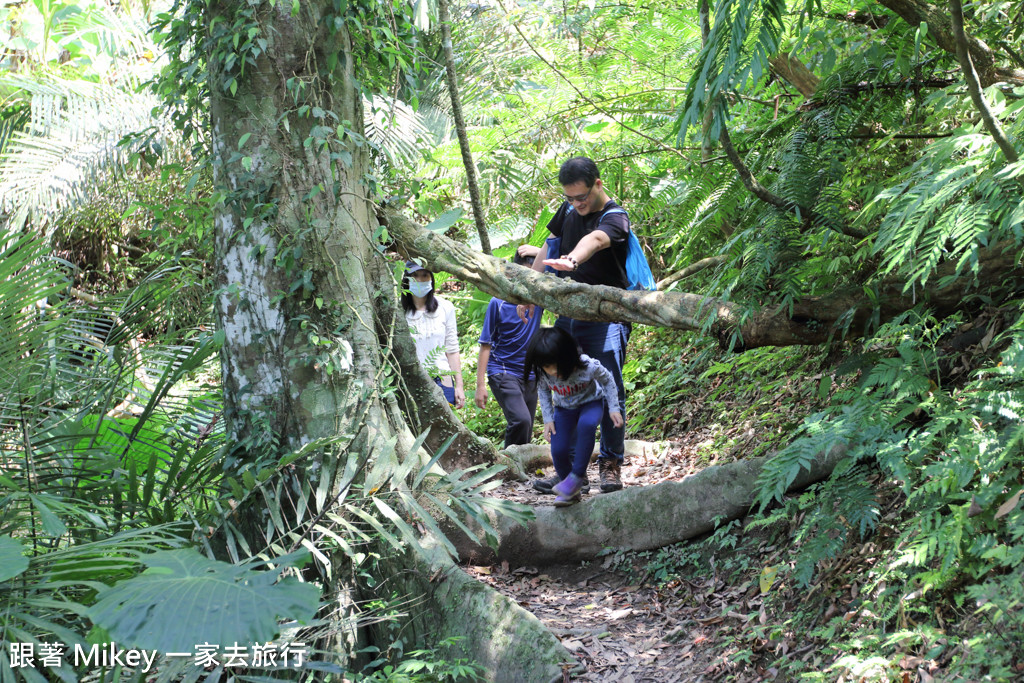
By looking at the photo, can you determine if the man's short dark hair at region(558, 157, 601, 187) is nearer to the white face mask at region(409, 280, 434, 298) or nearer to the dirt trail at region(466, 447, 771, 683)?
the white face mask at region(409, 280, 434, 298)

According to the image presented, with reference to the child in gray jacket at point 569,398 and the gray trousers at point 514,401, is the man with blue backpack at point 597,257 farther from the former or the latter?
the gray trousers at point 514,401

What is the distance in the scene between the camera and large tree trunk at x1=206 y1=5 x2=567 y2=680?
11.6 feet

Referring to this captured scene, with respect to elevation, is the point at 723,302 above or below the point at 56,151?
below

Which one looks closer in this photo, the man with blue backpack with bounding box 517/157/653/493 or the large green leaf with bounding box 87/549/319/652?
the large green leaf with bounding box 87/549/319/652

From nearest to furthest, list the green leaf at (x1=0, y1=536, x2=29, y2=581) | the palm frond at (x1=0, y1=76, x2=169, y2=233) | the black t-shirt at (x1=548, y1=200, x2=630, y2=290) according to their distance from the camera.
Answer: the green leaf at (x1=0, y1=536, x2=29, y2=581) < the black t-shirt at (x1=548, y1=200, x2=630, y2=290) < the palm frond at (x1=0, y1=76, x2=169, y2=233)

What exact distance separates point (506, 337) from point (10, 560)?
4.84 m

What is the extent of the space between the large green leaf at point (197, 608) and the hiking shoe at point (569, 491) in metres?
3.03

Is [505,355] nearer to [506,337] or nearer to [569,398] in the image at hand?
[506,337]

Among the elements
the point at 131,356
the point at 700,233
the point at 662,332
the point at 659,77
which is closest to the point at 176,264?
the point at 131,356

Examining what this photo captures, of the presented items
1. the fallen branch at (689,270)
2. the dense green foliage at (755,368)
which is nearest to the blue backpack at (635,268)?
the fallen branch at (689,270)

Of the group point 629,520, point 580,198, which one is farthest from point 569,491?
point 580,198

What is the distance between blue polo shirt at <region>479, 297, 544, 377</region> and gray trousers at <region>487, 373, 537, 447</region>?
0.08 metres

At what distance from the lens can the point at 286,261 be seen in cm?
356

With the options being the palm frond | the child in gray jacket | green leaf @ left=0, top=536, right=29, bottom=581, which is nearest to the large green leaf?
green leaf @ left=0, top=536, right=29, bottom=581
